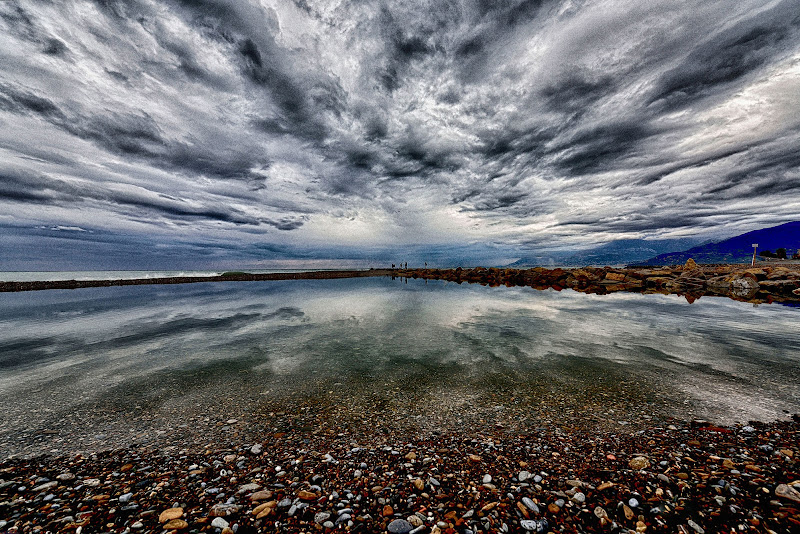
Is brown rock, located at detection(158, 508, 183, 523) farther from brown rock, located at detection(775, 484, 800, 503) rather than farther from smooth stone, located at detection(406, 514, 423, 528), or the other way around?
brown rock, located at detection(775, 484, 800, 503)

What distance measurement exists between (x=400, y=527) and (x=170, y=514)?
3.05 m

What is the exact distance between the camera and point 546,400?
6.64 metres

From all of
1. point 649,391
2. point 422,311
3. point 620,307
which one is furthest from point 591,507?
point 620,307

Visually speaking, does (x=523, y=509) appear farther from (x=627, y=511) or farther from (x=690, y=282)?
(x=690, y=282)

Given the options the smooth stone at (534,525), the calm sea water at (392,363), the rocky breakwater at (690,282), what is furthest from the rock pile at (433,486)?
the rocky breakwater at (690,282)

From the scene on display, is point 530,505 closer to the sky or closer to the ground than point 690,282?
closer to the ground

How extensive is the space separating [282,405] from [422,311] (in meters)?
14.3

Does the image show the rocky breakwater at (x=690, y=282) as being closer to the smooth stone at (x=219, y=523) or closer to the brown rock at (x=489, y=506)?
the brown rock at (x=489, y=506)

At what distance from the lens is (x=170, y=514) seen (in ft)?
11.5

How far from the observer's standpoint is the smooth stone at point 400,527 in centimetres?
333

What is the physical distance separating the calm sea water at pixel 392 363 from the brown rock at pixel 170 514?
2.90m

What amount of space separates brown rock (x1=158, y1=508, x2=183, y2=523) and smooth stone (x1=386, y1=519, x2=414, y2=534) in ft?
9.14

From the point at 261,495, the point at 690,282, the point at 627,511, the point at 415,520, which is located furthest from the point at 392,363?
the point at 690,282

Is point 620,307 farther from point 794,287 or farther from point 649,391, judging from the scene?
point 794,287
